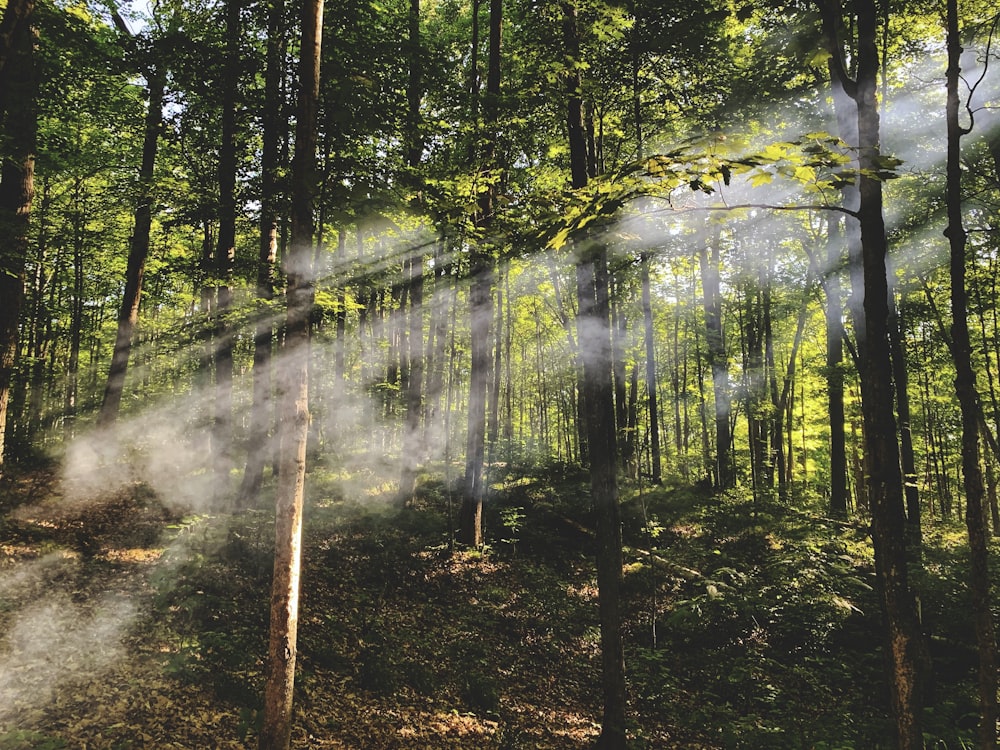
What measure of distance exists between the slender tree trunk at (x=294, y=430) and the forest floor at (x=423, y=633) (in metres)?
1.81

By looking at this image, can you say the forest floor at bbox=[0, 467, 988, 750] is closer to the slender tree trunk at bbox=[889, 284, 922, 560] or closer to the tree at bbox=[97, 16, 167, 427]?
the slender tree trunk at bbox=[889, 284, 922, 560]

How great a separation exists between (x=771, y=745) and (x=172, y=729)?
24.9 ft

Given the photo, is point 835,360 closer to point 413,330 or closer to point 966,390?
point 413,330

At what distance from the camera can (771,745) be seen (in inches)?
254

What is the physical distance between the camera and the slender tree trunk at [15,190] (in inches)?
311

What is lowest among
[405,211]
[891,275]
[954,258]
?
[954,258]

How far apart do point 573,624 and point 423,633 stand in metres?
3.23

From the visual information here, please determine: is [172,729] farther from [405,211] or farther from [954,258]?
[954,258]

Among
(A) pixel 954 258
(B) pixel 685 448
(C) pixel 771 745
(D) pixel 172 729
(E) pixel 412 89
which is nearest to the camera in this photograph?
(A) pixel 954 258

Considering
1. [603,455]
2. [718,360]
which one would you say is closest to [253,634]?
[603,455]

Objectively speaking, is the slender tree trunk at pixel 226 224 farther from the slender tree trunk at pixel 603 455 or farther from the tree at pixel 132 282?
the slender tree trunk at pixel 603 455

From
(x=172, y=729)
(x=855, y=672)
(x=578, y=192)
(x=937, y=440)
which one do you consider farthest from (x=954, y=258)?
(x=937, y=440)

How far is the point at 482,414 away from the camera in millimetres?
12609

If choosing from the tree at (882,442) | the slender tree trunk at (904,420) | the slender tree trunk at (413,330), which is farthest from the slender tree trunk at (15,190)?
the slender tree trunk at (904,420)
